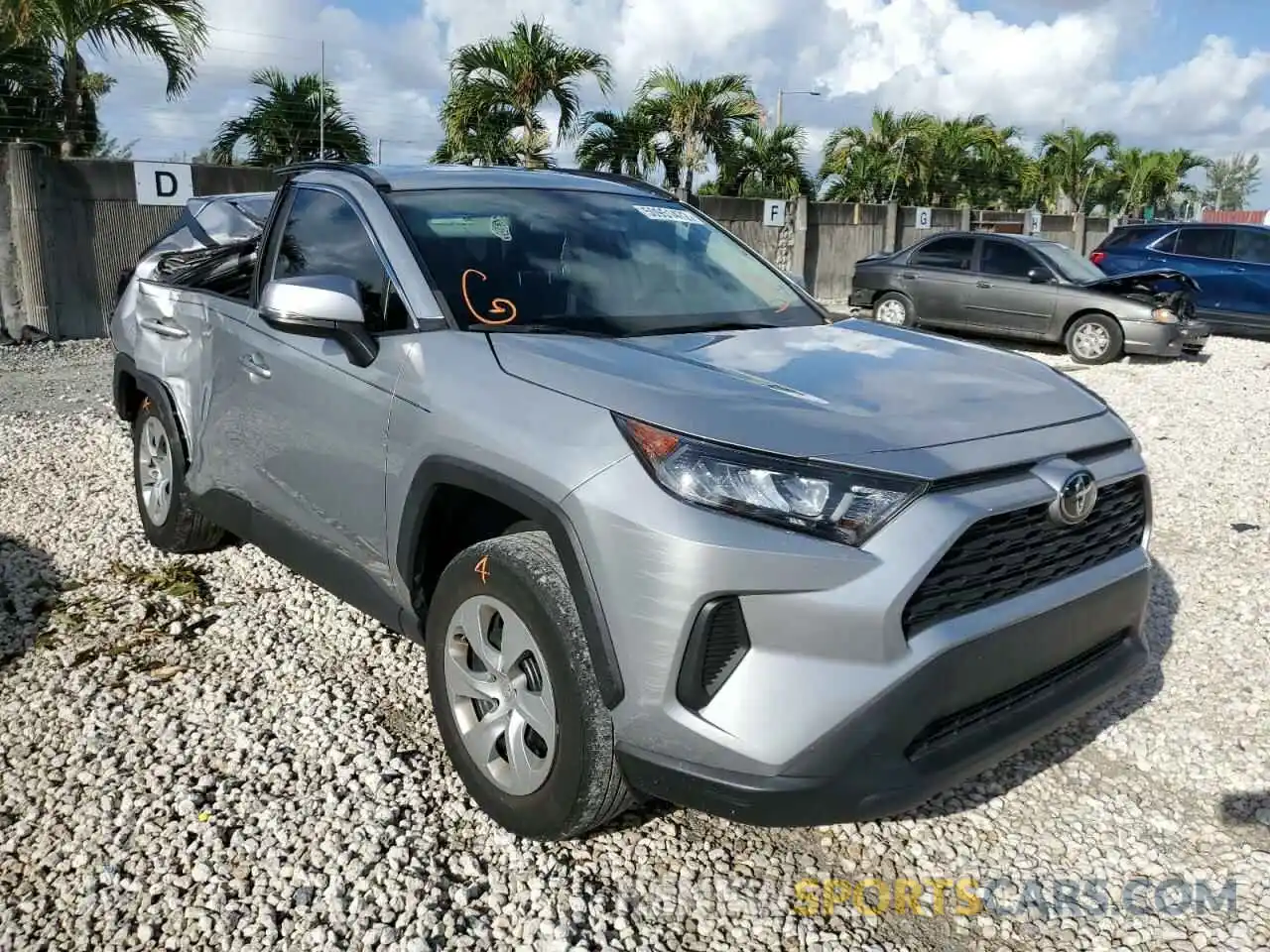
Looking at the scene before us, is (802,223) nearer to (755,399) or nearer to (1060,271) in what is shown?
(1060,271)

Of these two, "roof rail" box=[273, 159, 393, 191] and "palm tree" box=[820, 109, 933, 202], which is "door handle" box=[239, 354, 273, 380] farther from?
"palm tree" box=[820, 109, 933, 202]

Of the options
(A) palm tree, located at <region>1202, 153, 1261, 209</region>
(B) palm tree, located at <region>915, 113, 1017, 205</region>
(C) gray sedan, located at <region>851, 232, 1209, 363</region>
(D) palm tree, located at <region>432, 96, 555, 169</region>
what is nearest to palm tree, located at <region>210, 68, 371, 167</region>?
(D) palm tree, located at <region>432, 96, 555, 169</region>

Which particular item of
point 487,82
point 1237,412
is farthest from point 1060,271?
point 487,82

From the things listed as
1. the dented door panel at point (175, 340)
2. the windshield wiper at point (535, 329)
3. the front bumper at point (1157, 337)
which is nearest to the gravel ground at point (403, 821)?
the dented door panel at point (175, 340)

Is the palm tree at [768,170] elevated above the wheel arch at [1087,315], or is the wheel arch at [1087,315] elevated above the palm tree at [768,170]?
the palm tree at [768,170]

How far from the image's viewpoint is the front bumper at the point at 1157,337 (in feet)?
39.2

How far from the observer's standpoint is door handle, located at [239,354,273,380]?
3.70 meters

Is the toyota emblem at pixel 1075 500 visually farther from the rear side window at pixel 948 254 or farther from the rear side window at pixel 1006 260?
the rear side window at pixel 948 254

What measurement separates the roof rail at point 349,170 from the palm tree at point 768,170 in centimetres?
2090

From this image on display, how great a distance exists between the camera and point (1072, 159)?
37531 mm

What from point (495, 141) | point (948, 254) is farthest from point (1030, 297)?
point (495, 141)

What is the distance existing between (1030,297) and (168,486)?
1097 cm

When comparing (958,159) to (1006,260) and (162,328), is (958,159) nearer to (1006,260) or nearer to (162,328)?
(1006,260)

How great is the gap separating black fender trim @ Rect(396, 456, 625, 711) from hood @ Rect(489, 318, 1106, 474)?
0.28m
